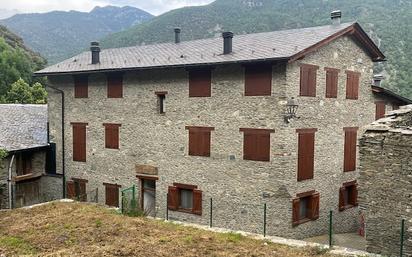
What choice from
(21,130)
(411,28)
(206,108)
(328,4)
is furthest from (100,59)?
(328,4)

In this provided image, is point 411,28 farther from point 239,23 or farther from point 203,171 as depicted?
point 203,171

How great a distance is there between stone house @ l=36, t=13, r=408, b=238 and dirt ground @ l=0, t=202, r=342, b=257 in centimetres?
Result: 439

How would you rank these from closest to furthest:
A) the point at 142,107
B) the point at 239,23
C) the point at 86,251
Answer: the point at 86,251, the point at 142,107, the point at 239,23

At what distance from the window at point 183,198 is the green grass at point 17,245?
7645 millimetres

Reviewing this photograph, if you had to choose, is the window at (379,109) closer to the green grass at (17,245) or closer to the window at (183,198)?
the window at (183,198)

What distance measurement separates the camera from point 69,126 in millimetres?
21453

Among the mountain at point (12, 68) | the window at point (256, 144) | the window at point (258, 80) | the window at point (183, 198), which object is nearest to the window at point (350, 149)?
the window at point (256, 144)

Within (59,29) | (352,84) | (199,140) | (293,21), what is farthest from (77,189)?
(59,29)

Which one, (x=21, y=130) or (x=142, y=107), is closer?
(x=142, y=107)

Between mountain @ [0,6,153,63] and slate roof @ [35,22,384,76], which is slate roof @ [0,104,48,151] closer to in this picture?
slate roof @ [35,22,384,76]

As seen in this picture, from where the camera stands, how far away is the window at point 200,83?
16656 millimetres

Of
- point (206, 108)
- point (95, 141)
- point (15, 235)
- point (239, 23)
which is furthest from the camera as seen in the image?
point (239, 23)

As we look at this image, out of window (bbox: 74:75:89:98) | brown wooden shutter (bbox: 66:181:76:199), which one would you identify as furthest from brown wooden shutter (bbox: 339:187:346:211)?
brown wooden shutter (bbox: 66:181:76:199)

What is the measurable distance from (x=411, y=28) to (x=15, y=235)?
53910 mm
